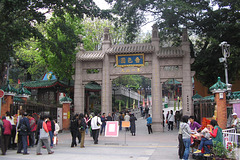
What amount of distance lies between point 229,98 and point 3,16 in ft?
41.0

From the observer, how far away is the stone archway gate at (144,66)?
20.7m

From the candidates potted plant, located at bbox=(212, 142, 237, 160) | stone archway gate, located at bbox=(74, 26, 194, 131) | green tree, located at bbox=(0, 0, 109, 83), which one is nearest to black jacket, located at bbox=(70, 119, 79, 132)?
green tree, located at bbox=(0, 0, 109, 83)

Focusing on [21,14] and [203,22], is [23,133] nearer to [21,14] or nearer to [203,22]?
[21,14]

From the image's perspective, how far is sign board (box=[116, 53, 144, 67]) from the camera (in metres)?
21.5

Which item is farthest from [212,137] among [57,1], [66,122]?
[66,122]

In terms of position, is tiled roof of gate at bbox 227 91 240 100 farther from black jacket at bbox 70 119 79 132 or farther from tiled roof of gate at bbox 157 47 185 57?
black jacket at bbox 70 119 79 132

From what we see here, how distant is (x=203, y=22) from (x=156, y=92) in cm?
680

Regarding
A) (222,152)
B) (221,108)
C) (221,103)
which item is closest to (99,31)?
(221,103)

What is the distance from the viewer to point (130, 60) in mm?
21719

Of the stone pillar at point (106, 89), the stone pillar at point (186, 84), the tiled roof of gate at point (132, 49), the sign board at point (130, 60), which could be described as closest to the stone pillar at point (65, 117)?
the stone pillar at point (106, 89)

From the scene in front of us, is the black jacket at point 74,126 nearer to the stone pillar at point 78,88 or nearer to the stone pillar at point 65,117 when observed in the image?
the stone pillar at point 65,117

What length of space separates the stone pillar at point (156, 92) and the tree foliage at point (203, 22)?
1578 millimetres

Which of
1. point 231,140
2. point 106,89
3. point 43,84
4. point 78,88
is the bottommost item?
point 231,140

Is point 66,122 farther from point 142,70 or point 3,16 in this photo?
point 3,16
